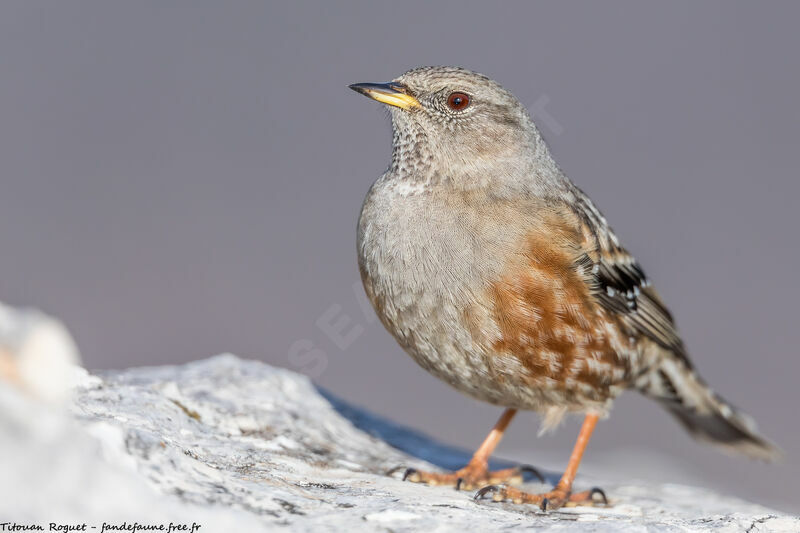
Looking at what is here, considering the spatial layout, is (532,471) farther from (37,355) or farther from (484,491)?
(37,355)

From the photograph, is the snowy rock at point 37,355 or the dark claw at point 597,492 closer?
the snowy rock at point 37,355

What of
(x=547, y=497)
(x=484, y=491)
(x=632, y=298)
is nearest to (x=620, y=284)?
(x=632, y=298)

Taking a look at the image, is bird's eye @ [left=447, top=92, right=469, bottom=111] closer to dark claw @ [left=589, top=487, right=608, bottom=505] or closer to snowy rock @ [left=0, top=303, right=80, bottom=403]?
dark claw @ [left=589, top=487, right=608, bottom=505]

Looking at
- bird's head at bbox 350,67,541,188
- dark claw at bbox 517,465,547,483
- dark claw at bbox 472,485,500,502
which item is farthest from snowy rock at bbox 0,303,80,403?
dark claw at bbox 517,465,547,483

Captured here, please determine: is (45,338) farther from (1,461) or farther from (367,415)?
(367,415)

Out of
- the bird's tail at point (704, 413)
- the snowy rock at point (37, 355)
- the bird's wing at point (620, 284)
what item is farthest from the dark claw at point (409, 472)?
the snowy rock at point (37, 355)

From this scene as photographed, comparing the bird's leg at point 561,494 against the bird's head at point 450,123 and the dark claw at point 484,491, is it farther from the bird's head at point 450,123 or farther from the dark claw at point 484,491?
the bird's head at point 450,123
